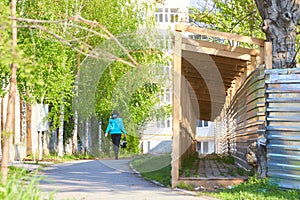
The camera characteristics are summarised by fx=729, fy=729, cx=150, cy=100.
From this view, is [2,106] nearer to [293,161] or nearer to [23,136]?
[23,136]

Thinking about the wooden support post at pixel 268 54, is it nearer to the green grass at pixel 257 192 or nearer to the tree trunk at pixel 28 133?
the green grass at pixel 257 192

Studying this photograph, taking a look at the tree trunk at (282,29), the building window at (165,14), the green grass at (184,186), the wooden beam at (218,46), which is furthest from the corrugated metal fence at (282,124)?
the building window at (165,14)

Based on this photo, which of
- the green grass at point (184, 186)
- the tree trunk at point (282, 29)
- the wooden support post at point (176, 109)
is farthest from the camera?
the tree trunk at point (282, 29)

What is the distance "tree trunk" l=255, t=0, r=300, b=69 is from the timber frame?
0.80ft

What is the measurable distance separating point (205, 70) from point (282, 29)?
26.3 feet

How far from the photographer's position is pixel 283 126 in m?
12.4

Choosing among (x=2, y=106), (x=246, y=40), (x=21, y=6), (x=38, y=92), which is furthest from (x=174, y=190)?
(x=2, y=106)

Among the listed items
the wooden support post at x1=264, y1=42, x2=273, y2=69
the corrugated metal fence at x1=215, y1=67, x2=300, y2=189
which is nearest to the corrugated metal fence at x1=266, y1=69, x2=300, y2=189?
the corrugated metal fence at x1=215, y1=67, x2=300, y2=189

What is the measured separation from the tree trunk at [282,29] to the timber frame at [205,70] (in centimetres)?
24

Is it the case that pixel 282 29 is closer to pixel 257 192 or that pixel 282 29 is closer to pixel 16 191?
pixel 257 192

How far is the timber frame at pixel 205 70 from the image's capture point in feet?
44.8

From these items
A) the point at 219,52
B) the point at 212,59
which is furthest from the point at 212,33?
the point at 212,59

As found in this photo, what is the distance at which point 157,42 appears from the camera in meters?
41.7

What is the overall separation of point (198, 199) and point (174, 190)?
1732 mm
